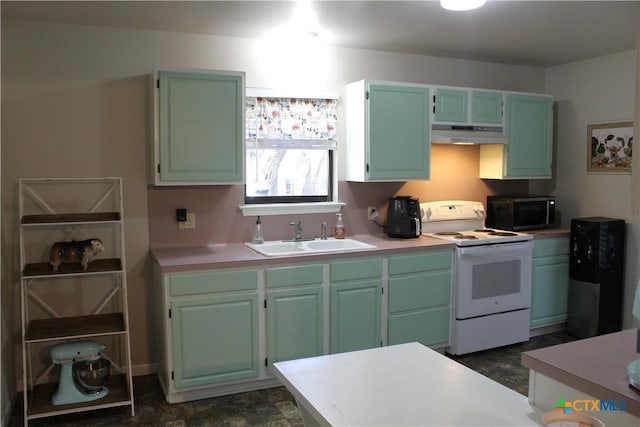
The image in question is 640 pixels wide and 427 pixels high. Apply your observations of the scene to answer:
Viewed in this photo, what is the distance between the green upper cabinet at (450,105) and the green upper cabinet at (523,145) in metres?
0.43

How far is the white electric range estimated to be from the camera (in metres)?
3.95

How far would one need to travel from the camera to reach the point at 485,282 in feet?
13.2

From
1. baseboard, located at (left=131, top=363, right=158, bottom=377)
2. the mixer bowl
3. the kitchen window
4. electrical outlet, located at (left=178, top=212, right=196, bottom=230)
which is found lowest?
baseboard, located at (left=131, top=363, right=158, bottom=377)

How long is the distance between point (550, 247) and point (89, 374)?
A: 349 centimetres

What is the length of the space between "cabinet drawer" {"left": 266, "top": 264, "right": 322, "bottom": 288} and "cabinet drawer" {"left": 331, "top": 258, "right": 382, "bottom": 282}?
0.11m

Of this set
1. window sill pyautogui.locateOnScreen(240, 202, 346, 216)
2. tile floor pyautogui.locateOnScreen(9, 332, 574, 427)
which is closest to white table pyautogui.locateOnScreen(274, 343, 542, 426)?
tile floor pyautogui.locateOnScreen(9, 332, 574, 427)

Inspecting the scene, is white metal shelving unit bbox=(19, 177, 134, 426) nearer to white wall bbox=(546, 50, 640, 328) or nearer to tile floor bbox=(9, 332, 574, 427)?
tile floor bbox=(9, 332, 574, 427)

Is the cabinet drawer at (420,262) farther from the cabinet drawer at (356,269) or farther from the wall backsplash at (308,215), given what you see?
the wall backsplash at (308,215)

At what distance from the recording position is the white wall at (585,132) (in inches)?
171

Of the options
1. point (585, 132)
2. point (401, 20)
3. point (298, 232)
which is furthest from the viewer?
point (585, 132)

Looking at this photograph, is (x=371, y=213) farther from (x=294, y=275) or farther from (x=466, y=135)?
(x=294, y=275)

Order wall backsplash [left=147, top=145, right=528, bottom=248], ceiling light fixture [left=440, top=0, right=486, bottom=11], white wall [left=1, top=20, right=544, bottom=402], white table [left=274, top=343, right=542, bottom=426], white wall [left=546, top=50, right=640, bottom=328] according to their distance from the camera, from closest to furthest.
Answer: white table [left=274, top=343, right=542, bottom=426] < ceiling light fixture [left=440, top=0, right=486, bottom=11] < white wall [left=1, top=20, right=544, bottom=402] < wall backsplash [left=147, top=145, right=528, bottom=248] < white wall [left=546, top=50, right=640, bottom=328]

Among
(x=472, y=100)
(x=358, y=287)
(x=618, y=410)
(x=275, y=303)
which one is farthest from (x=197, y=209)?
(x=618, y=410)

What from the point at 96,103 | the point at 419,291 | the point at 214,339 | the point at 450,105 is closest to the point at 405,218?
the point at 419,291
